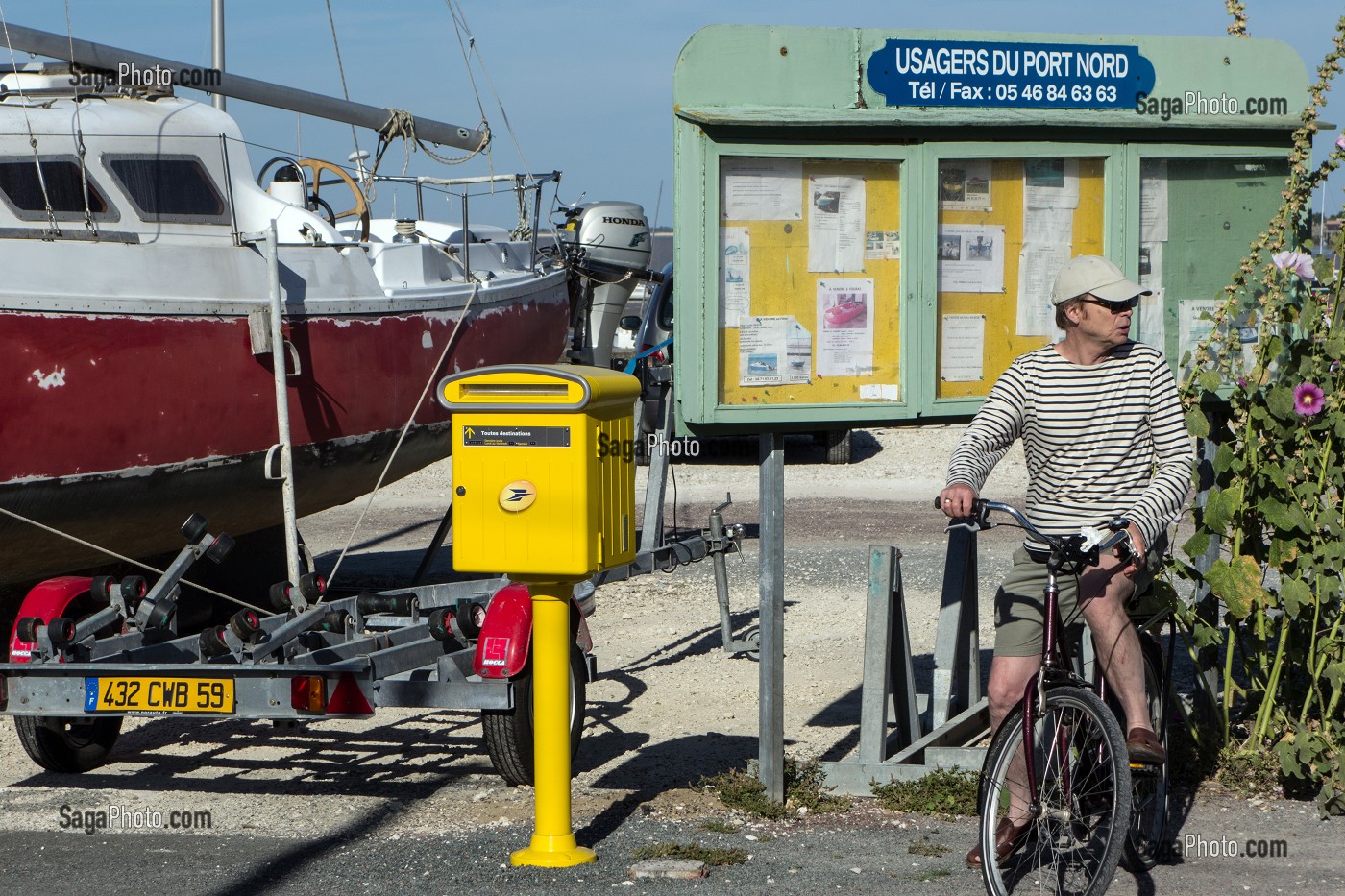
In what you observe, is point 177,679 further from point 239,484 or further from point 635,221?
point 635,221

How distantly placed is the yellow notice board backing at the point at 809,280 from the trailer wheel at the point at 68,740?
2957 mm

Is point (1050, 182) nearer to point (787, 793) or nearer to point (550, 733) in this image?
point (787, 793)

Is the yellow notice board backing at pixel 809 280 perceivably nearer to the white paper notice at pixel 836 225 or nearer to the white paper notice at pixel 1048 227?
the white paper notice at pixel 836 225

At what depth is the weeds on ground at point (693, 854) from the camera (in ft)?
15.7

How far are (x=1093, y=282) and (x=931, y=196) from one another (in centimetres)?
112

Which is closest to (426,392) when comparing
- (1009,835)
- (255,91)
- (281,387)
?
(281,387)

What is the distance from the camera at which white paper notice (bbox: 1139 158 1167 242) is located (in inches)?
225

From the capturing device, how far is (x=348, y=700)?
519cm

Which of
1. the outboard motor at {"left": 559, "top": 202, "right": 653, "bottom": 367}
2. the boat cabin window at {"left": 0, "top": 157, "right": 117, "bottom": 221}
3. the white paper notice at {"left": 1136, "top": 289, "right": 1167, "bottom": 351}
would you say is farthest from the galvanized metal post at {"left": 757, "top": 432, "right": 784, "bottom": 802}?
the outboard motor at {"left": 559, "top": 202, "right": 653, "bottom": 367}

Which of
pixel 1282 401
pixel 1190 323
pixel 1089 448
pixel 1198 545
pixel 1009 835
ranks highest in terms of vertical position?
pixel 1190 323

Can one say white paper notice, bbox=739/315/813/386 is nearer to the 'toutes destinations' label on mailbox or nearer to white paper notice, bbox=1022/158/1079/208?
the 'toutes destinations' label on mailbox

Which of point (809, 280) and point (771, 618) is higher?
point (809, 280)

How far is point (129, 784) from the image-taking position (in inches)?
237

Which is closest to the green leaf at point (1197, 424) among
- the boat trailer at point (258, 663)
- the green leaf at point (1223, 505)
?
the green leaf at point (1223, 505)
